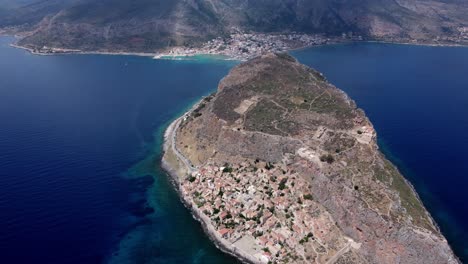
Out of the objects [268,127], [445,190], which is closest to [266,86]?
[268,127]

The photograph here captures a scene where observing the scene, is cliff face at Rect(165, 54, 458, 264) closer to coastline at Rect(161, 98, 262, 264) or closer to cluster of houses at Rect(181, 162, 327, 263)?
cluster of houses at Rect(181, 162, 327, 263)

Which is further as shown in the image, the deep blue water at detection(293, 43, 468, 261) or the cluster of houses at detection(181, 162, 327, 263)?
the deep blue water at detection(293, 43, 468, 261)

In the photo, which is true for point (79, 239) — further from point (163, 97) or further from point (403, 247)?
point (163, 97)

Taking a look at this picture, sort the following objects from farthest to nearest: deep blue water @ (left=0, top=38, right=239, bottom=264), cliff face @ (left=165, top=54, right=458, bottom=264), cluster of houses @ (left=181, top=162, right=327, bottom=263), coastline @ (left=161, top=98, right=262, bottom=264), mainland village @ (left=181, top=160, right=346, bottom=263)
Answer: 1. cluster of houses @ (left=181, top=162, right=327, bottom=263)
2. deep blue water @ (left=0, top=38, right=239, bottom=264)
3. coastline @ (left=161, top=98, right=262, bottom=264)
4. mainland village @ (left=181, top=160, right=346, bottom=263)
5. cliff face @ (left=165, top=54, right=458, bottom=264)

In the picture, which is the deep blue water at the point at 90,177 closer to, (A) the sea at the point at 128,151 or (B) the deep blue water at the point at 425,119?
(A) the sea at the point at 128,151

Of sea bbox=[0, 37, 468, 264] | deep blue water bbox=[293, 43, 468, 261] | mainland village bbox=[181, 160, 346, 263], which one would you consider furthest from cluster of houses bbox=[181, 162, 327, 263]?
deep blue water bbox=[293, 43, 468, 261]

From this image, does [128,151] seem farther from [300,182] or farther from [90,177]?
[300,182]
